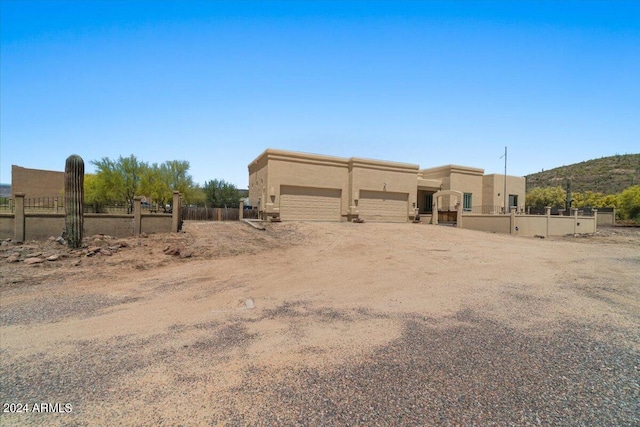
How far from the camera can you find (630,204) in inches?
1677

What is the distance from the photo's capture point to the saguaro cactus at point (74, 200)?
1395cm

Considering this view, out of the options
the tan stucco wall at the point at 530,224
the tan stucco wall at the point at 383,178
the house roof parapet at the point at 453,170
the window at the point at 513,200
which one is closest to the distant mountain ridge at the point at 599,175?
the window at the point at 513,200

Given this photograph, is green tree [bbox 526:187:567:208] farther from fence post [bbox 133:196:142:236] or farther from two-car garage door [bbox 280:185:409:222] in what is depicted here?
fence post [bbox 133:196:142:236]

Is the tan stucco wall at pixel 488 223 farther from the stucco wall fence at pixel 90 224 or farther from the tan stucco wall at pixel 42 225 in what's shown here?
the tan stucco wall at pixel 42 225

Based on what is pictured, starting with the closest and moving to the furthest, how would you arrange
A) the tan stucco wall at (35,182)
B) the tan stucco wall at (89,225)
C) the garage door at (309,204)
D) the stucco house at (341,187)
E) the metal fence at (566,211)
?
the tan stucco wall at (89,225) < the stucco house at (341,187) < the garage door at (309,204) < the metal fence at (566,211) < the tan stucco wall at (35,182)

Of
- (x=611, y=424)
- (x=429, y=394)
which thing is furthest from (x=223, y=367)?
(x=611, y=424)

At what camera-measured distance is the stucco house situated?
26.7 metres

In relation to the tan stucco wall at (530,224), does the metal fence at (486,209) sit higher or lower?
higher

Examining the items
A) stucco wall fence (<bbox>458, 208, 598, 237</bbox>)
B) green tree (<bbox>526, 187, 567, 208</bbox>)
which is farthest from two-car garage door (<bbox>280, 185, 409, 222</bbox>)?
green tree (<bbox>526, 187, 567, 208</bbox>)

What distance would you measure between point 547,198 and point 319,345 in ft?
214

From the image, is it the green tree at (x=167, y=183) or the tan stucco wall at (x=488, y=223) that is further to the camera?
the green tree at (x=167, y=183)

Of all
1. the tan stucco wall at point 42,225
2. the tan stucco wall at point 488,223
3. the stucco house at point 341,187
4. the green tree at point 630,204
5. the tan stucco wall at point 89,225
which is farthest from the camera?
the green tree at point 630,204

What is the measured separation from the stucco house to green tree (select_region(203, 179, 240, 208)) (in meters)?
15.7

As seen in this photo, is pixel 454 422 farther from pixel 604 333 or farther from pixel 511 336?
pixel 604 333
